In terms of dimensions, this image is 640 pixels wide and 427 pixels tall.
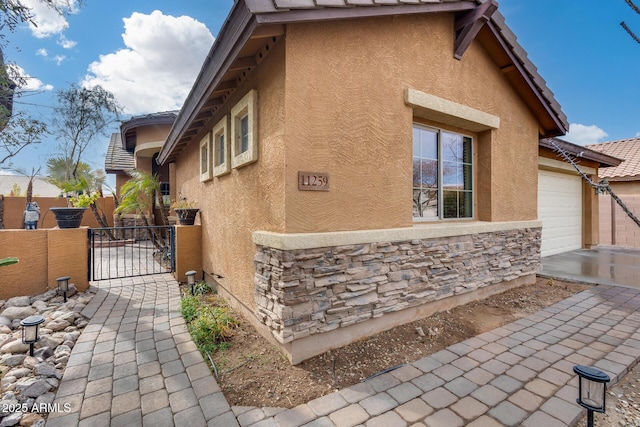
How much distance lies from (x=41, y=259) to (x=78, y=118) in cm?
1217

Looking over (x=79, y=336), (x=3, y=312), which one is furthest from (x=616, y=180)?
(x=3, y=312)

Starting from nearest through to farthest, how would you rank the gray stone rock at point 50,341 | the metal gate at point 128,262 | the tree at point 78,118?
the gray stone rock at point 50,341
the metal gate at point 128,262
the tree at point 78,118

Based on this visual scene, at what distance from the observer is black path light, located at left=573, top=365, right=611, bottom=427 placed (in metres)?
2.12

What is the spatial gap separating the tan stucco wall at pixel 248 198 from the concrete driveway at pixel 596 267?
714 centimetres

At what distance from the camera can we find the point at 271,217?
3.57 meters

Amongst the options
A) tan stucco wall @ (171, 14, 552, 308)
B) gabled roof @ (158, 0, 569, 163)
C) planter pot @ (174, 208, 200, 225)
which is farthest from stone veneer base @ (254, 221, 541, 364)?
planter pot @ (174, 208, 200, 225)

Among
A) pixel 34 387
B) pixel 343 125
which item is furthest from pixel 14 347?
pixel 343 125

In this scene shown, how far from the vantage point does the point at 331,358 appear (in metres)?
3.41

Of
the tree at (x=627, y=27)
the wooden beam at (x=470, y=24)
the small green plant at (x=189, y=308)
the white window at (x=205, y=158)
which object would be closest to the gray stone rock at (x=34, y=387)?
the small green plant at (x=189, y=308)

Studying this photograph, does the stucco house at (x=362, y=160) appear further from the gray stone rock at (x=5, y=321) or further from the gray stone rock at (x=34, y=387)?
the gray stone rock at (x=5, y=321)

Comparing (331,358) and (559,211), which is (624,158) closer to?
(559,211)

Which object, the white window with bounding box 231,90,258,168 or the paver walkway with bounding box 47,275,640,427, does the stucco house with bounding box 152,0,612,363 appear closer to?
the white window with bounding box 231,90,258,168

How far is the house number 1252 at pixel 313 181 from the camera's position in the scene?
3.31m

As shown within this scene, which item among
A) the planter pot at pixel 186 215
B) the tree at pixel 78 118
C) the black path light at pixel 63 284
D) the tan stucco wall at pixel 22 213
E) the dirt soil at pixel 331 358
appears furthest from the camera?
the tan stucco wall at pixel 22 213
